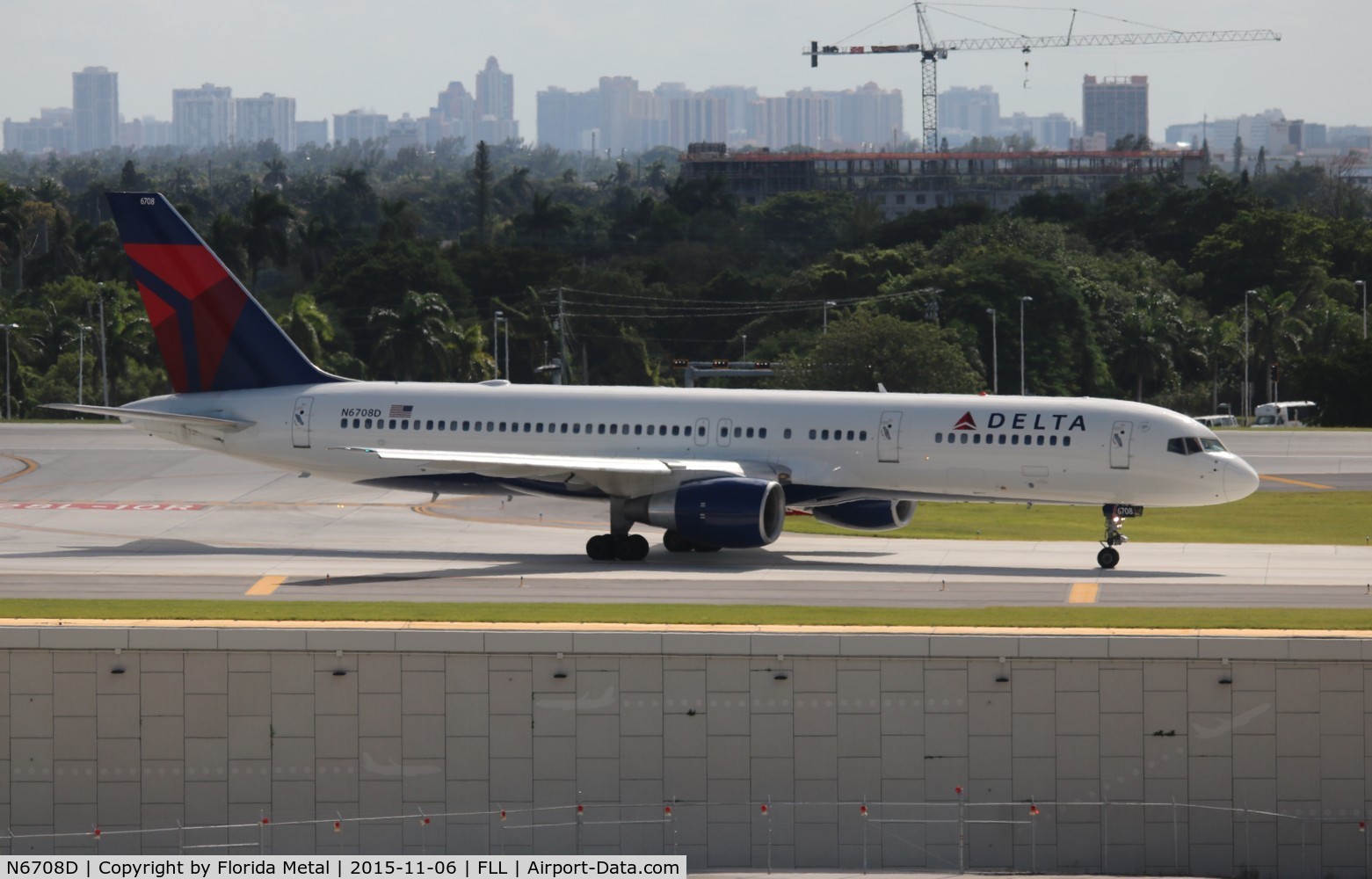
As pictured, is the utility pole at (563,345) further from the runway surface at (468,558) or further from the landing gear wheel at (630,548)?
the landing gear wheel at (630,548)

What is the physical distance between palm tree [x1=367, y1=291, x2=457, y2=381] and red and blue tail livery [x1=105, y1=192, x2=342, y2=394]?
5954 centimetres

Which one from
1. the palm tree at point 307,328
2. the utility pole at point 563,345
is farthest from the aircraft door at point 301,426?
the utility pole at point 563,345

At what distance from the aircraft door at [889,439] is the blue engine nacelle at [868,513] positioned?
141 centimetres

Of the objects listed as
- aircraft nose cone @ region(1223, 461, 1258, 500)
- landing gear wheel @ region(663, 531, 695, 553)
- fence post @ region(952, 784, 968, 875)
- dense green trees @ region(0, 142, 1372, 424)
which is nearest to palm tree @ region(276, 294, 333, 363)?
dense green trees @ region(0, 142, 1372, 424)

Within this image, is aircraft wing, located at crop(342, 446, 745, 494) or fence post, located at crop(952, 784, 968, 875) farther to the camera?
aircraft wing, located at crop(342, 446, 745, 494)

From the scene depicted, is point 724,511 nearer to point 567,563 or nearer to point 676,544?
point 676,544

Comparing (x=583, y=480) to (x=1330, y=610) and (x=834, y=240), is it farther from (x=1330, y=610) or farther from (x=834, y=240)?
(x=834, y=240)

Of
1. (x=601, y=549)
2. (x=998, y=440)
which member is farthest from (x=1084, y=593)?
(x=601, y=549)

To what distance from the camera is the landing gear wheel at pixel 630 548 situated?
43219 mm

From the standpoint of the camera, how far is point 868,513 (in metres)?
44.0

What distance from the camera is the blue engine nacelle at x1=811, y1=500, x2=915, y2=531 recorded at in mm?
43875

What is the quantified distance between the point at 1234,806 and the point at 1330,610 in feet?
21.5

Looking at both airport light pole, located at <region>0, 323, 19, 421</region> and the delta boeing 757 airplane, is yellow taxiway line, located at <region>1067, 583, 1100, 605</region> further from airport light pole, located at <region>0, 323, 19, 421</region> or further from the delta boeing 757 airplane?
airport light pole, located at <region>0, 323, 19, 421</region>

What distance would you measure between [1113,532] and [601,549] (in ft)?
40.2
